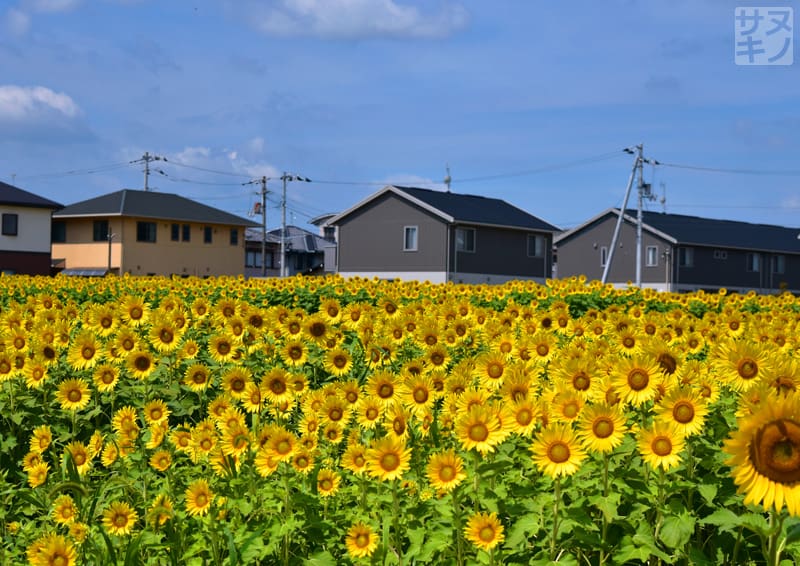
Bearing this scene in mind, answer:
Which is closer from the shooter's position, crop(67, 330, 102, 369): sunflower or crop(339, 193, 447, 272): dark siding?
crop(67, 330, 102, 369): sunflower

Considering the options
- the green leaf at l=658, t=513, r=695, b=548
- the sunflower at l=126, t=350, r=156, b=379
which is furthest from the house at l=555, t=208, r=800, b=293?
the green leaf at l=658, t=513, r=695, b=548

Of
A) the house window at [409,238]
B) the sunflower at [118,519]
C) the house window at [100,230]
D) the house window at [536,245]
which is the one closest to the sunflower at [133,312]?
the sunflower at [118,519]

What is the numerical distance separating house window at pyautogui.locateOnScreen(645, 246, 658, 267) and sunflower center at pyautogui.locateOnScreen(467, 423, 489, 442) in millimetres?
52849

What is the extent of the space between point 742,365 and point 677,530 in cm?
104

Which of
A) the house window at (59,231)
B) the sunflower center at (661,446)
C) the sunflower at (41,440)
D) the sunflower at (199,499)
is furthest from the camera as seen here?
the house window at (59,231)

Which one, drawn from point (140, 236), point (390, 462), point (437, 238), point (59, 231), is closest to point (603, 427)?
point (390, 462)

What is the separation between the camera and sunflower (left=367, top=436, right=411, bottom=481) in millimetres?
3594

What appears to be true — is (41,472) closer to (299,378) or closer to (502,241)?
(299,378)

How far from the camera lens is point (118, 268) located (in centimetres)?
5197

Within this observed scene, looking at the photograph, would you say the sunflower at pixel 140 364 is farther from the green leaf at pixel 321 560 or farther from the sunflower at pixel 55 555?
the green leaf at pixel 321 560

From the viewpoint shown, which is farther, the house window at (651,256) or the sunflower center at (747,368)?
the house window at (651,256)

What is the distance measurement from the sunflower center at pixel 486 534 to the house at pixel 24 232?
160 feet

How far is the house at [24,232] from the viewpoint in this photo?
47875 mm

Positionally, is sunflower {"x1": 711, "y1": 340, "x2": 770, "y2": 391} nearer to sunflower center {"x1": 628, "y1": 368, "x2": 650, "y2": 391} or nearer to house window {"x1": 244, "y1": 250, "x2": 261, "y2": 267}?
sunflower center {"x1": 628, "y1": 368, "x2": 650, "y2": 391}
